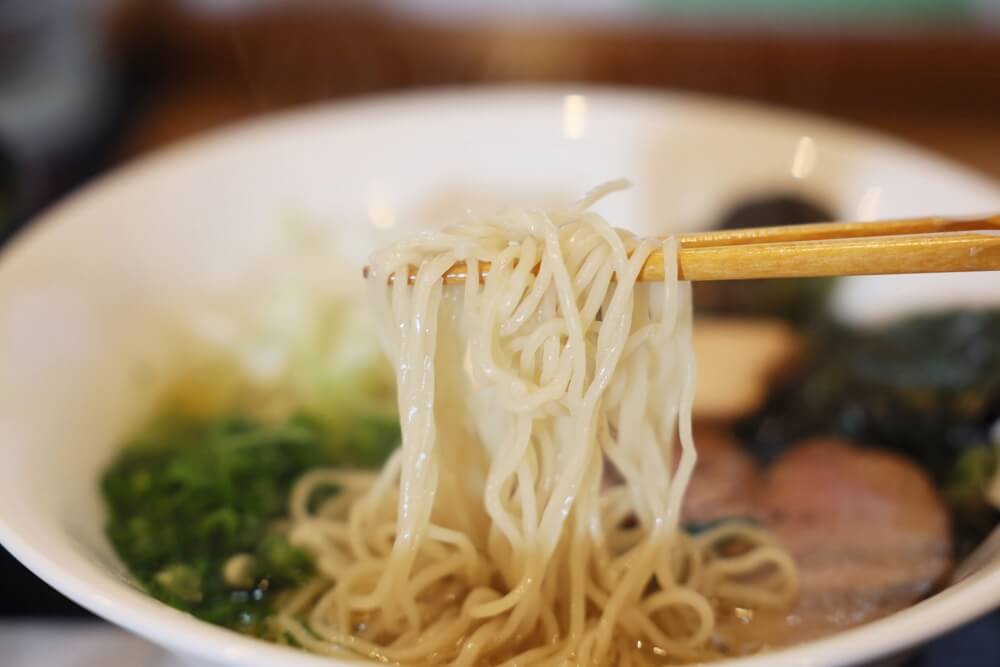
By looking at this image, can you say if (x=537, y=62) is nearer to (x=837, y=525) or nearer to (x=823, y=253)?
(x=837, y=525)

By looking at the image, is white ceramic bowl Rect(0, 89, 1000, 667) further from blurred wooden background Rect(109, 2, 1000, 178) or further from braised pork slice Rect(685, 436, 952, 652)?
blurred wooden background Rect(109, 2, 1000, 178)

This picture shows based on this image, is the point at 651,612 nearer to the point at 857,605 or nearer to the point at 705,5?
the point at 857,605

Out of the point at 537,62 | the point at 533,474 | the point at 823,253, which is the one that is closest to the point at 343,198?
the point at 533,474

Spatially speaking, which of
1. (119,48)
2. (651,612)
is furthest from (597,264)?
(119,48)

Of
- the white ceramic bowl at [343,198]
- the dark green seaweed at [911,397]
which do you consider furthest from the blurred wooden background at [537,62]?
the dark green seaweed at [911,397]

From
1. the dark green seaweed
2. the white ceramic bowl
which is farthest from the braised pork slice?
the white ceramic bowl
